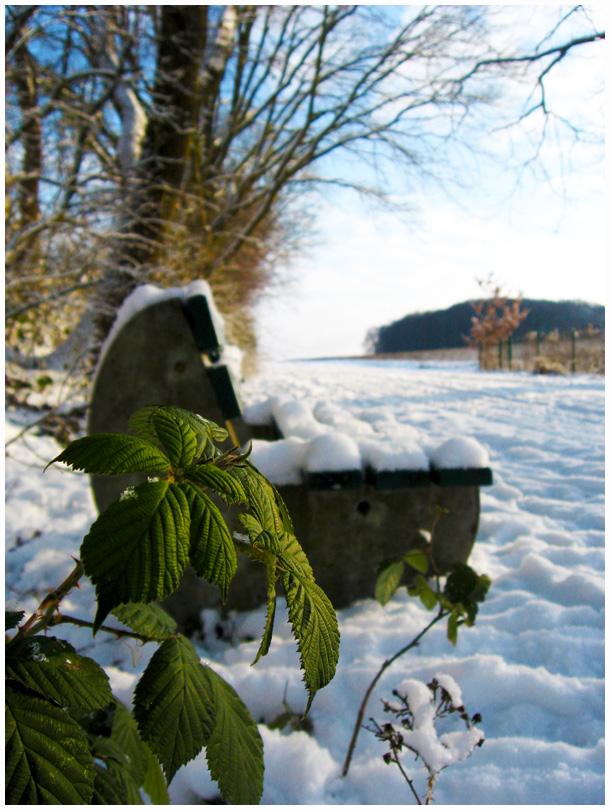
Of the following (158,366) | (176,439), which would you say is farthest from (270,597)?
(158,366)

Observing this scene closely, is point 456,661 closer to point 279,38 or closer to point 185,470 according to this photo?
point 185,470

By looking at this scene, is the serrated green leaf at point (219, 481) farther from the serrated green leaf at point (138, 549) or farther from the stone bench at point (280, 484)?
the stone bench at point (280, 484)

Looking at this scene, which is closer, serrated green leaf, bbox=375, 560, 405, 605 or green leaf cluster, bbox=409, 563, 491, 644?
green leaf cluster, bbox=409, 563, 491, 644

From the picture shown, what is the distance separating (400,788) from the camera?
1.12 metres

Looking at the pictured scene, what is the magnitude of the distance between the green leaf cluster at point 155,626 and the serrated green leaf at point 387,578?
906 mm

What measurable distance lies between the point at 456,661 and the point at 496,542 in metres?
1.23

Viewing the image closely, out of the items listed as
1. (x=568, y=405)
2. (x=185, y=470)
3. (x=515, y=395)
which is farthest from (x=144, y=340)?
(x=515, y=395)

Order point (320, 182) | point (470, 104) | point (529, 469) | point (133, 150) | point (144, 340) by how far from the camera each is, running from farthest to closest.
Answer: point (320, 182) < point (470, 104) < point (133, 150) < point (529, 469) < point (144, 340)

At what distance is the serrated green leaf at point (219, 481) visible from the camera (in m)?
0.43

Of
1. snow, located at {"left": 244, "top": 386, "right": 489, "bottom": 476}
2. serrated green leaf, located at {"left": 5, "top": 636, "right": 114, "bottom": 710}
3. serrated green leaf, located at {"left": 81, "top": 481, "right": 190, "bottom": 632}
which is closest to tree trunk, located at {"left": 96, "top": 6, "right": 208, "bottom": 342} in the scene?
snow, located at {"left": 244, "top": 386, "right": 489, "bottom": 476}

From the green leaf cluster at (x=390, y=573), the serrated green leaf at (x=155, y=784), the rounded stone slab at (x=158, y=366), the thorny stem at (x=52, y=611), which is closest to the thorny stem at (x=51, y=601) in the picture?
the thorny stem at (x=52, y=611)

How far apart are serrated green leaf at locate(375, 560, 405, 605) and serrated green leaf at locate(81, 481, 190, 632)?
1193 mm

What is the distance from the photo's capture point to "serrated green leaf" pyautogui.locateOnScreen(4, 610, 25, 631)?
0.58 meters

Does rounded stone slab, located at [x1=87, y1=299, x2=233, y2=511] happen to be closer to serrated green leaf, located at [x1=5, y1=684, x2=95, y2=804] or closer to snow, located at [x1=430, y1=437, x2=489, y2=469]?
snow, located at [x1=430, y1=437, x2=489, y2=469]
